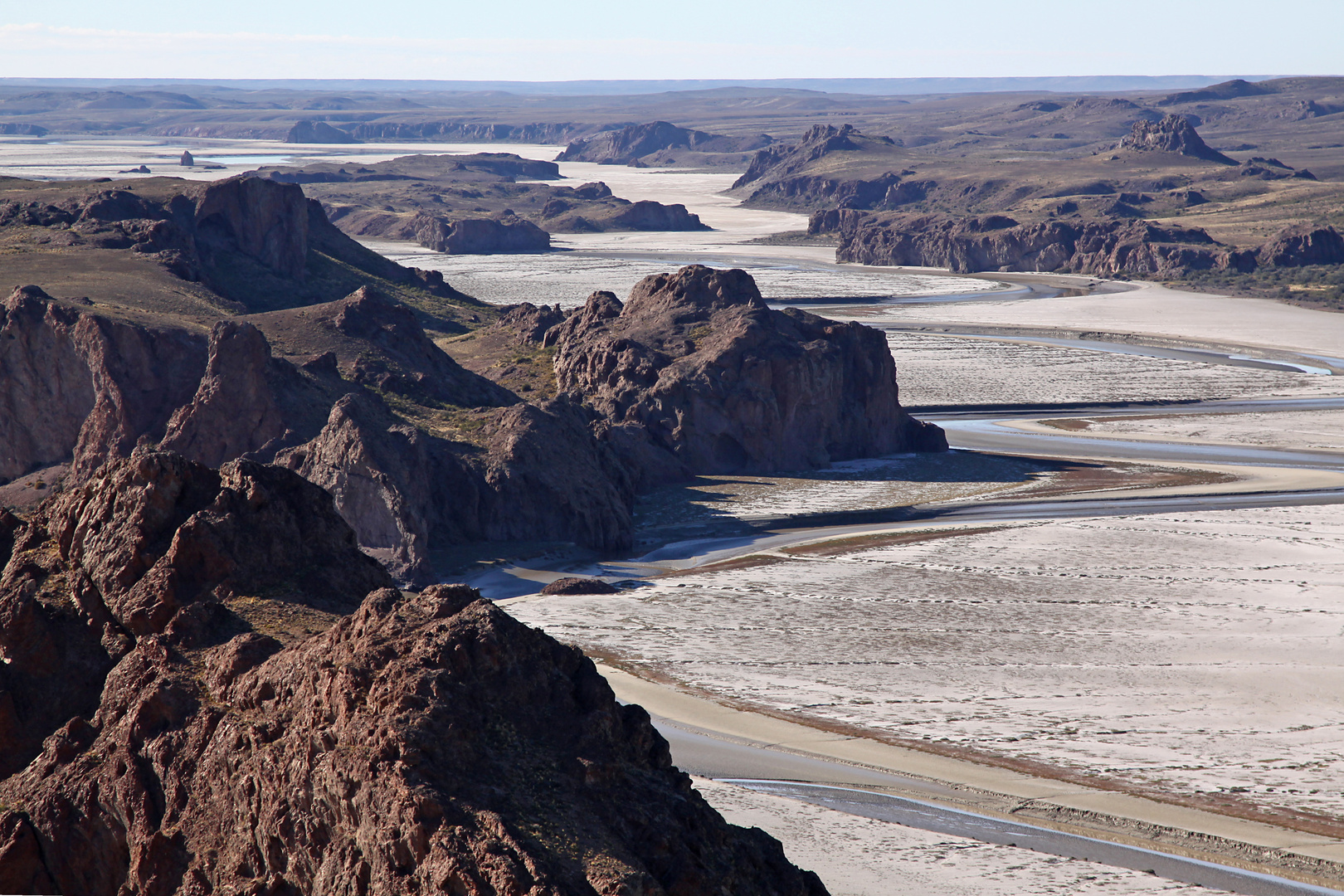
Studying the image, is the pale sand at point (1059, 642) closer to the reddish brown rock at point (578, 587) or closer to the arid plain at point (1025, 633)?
the arid plain at point (1025, 633)

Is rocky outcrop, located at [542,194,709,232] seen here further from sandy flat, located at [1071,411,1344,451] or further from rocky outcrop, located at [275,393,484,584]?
rocky outcrop, located at [275,393,484,584]

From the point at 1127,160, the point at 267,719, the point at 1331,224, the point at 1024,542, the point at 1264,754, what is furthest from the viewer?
the point at 1127,160

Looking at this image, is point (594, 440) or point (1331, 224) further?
point (1331, 224)

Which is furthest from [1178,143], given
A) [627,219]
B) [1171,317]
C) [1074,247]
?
[1171,317]

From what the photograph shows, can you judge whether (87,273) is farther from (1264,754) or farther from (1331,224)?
(1331,224)

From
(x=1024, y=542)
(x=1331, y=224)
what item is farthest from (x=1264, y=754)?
(x=1331, y=224)

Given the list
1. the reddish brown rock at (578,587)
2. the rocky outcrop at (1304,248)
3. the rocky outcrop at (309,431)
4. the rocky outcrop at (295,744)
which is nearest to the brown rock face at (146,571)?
the rocky outcrop at (295,744)

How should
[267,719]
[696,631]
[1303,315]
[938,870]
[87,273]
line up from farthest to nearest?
[1303,315] → [87,273] → [696,631] → [938,870] → [267,719]

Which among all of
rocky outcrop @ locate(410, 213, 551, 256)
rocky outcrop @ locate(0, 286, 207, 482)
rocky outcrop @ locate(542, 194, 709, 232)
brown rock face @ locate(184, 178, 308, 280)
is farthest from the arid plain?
rocky outcrop @ locate(542, 194, 709, 232)
